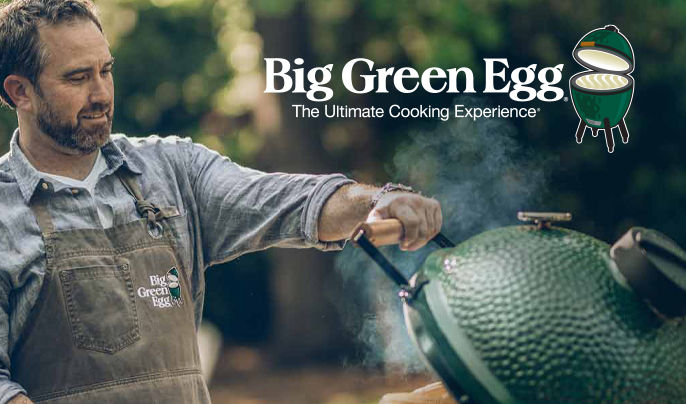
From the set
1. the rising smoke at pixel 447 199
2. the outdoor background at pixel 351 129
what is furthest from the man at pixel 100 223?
the outdoor background at pixel 351 129

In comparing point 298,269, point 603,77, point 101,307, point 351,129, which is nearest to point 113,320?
point 101,307

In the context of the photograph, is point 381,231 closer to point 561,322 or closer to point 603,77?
point 561,322

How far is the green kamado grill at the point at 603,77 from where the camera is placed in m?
4.01

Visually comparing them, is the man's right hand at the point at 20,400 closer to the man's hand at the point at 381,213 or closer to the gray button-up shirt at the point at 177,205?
the gray button-up shirt at the point at 177,205

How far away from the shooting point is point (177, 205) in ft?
8.02

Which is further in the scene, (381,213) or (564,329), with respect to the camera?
(381,213)

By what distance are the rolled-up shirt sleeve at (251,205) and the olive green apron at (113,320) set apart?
0.13 m

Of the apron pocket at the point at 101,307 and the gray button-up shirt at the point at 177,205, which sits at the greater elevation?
the gray button-up shirt at the point at 177,205

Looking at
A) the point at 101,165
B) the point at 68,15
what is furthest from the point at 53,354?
the point at 68,15

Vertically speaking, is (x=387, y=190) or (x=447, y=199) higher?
(x=387, y=190)

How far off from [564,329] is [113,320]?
1.19 meters

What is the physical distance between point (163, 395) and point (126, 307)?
0.81 ft

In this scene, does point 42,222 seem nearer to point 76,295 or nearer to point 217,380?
point 76,295

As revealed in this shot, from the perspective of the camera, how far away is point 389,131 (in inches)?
299
